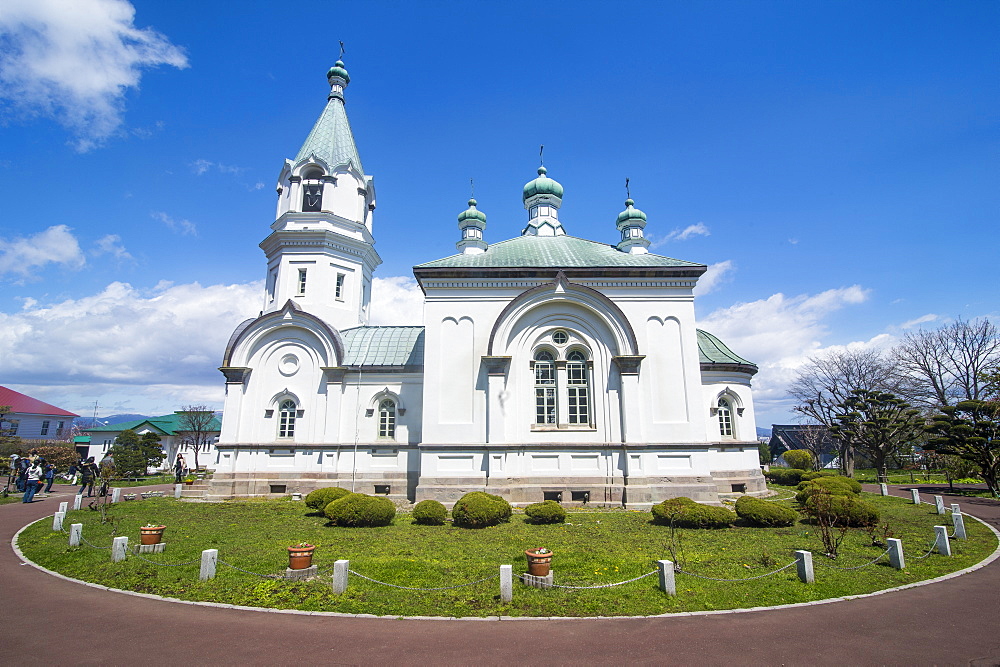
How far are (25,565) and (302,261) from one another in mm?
16257

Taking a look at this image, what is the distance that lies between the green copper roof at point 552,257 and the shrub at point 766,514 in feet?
31.1

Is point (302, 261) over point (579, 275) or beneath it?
over

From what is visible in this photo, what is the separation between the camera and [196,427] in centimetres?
4559

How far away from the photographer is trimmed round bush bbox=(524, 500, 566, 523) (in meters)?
15.5

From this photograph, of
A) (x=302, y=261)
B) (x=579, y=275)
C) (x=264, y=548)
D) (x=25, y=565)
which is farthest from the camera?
(x=302, y=261)

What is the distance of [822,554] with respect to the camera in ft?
37.0

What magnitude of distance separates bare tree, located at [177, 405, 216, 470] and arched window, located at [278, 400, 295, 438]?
2731 cm

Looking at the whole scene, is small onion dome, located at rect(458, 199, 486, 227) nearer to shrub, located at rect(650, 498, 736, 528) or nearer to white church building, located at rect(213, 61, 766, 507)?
white church building, located at rect(213, 61, 766, 507)

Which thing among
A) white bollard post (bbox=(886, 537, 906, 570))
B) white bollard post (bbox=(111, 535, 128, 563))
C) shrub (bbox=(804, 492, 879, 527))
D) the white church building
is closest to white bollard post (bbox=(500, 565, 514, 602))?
white bollard post (bbox=(886, 537, 906, 570))

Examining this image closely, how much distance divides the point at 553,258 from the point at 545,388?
5.72 metres

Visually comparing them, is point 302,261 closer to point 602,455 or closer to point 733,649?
point 602,455

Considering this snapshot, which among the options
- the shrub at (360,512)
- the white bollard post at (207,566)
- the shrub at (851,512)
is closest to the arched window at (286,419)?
the shrub at (360,512)

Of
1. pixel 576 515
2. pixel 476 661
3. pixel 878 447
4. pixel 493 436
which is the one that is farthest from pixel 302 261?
pixel 878 447

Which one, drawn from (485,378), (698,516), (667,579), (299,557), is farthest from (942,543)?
(299,557)
